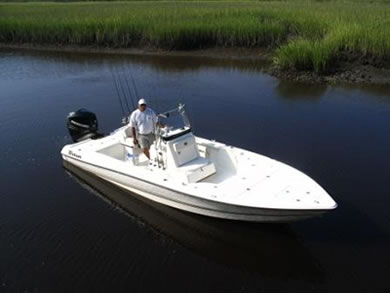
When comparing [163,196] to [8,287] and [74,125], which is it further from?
[74,125]

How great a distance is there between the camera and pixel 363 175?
29.0 feet

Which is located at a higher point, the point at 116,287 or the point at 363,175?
the point at 363,175

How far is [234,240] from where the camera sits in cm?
699

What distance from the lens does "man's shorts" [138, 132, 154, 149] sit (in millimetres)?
8602

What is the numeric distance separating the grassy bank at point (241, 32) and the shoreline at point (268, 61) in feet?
1.06

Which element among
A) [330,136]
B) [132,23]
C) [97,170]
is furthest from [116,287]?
[132,23]

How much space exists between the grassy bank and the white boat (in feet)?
33.7

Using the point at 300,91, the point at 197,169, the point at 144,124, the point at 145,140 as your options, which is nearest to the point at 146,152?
the point at 145,140

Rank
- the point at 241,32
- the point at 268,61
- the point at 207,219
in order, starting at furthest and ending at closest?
the point at 241,32 < the point at 268,61 < the point at 207,219

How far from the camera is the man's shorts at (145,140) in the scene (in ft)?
28.2

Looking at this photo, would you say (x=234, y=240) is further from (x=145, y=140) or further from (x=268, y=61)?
(x=268, y=61)

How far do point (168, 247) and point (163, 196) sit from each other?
1141mm

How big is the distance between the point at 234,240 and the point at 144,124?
10.5 feet

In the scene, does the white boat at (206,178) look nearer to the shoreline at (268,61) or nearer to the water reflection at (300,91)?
the water reflection at (300,91)
